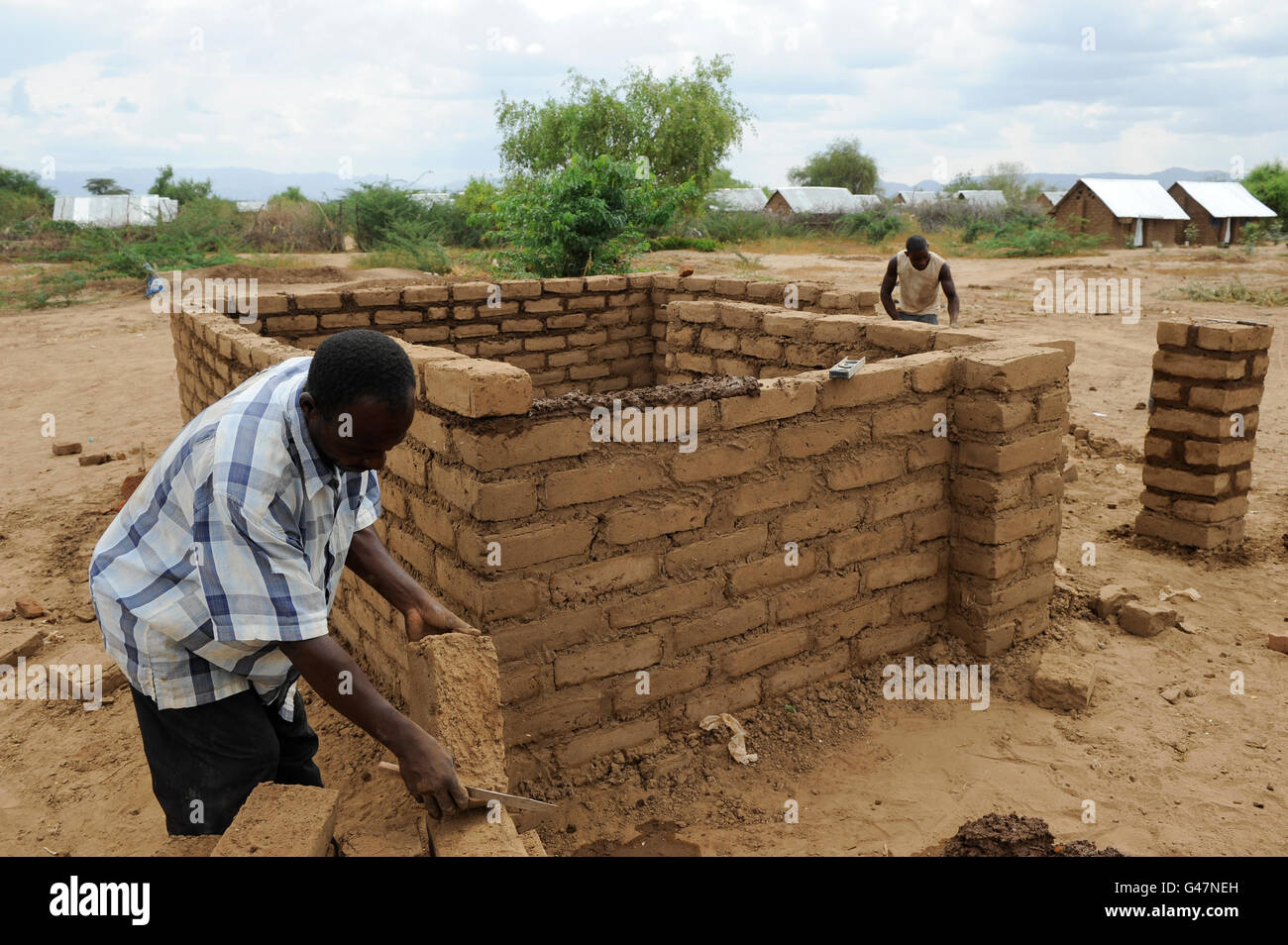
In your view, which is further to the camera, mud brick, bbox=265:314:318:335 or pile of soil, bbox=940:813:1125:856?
mud brick, bbox=265:314:318:335

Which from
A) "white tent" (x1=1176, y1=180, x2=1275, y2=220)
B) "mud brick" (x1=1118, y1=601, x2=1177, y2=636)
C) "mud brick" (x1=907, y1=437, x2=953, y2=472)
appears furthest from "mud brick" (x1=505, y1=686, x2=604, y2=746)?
"white tent" (x1=1176, y1=180, x2=1275, y2=220)

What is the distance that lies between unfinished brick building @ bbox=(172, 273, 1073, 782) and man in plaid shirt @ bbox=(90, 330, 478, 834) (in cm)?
80

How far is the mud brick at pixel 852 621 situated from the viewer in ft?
13.7

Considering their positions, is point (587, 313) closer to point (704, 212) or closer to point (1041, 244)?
point (1041, 244)

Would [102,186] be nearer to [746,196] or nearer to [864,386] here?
[746,196]

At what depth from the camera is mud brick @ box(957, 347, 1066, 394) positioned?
14.0ft

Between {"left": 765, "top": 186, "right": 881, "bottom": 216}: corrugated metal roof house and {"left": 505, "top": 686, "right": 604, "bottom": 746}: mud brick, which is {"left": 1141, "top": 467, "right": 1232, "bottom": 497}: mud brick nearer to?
{"left": 505, "top": 686, "right": 604, "bottom": 746}: mud brick

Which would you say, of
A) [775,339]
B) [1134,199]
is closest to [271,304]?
[775,339]

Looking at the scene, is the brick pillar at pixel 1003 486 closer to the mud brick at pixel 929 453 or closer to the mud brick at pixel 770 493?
the mud brick at pixel 929 453

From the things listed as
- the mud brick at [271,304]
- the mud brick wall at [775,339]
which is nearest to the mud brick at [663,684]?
the mud brick wall at [775,339]

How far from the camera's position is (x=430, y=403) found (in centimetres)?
343

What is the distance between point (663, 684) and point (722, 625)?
0.34m

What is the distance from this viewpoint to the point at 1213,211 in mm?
33812
